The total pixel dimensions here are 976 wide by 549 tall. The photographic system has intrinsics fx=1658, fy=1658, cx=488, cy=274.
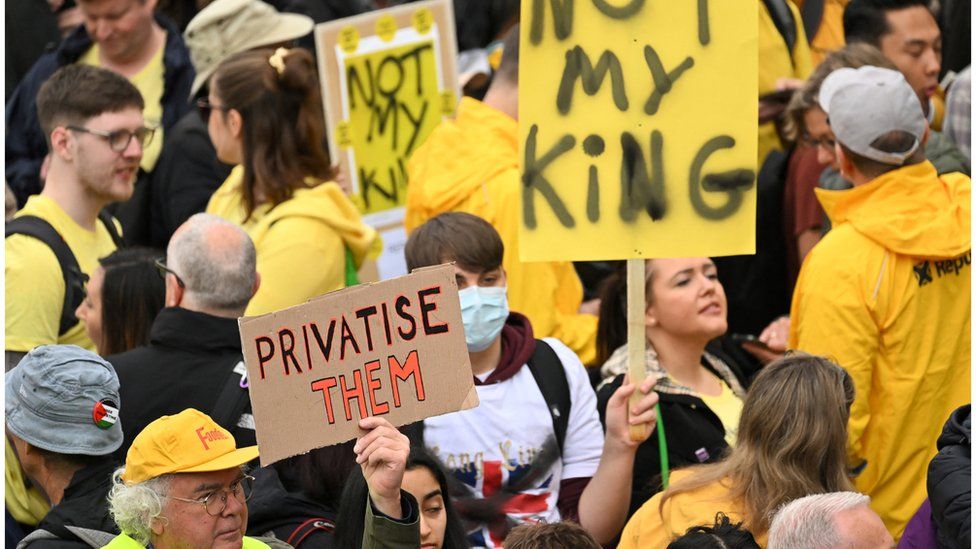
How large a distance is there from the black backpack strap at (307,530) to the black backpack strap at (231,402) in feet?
1.92

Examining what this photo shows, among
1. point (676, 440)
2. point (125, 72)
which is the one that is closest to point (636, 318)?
point (676, 440)

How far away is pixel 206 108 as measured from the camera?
24.0 ft

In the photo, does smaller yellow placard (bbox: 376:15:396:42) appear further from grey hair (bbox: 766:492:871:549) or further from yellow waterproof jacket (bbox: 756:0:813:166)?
grey hair (bbox: 766:492:871:549)

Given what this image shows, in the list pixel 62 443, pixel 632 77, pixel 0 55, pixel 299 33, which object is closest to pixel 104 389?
pixel 62 443

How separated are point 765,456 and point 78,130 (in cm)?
326

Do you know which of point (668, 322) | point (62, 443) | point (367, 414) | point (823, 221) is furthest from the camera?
point (823, 221)

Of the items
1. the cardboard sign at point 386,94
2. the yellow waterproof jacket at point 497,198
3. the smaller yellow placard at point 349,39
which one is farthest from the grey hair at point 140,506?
the smaller yellow placard at point 349,39

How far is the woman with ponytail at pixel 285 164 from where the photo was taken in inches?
261

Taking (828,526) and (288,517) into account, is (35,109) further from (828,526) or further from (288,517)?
(828,526)

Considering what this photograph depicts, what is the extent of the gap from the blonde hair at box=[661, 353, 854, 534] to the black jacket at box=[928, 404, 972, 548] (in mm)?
446

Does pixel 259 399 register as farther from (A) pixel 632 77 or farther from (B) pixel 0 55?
(B) pixel 0 55

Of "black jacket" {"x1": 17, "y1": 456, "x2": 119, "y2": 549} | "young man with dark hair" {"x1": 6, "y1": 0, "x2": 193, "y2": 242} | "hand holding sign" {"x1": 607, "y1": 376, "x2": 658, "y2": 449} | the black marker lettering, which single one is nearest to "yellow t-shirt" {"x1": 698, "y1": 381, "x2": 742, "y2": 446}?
"hand holding sign" {"x1": 607, "y1": 376, "x2": 658, "y2": 449}

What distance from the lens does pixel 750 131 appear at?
16.3ft

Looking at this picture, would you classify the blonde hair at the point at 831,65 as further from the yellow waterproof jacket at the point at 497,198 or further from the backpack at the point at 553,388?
the backpack at the point at 553,388
